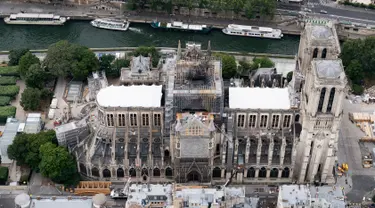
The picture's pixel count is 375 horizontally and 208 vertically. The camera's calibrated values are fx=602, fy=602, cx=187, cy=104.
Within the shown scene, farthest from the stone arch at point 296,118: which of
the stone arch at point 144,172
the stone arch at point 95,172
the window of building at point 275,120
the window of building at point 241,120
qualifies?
the stone arch at point 95,172

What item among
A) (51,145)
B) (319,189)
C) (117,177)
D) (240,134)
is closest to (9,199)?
(51,145)

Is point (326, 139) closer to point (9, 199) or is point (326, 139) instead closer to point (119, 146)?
point (119, 146)

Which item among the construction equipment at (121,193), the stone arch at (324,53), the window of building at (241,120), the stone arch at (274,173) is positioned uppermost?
the stone arch at (324,53)

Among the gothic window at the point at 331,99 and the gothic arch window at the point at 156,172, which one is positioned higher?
the gothic window at the point at 331,99

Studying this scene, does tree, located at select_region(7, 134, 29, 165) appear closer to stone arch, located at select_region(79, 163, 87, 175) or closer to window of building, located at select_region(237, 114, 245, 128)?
stone arch, located at select_region(79, 163, 87, 175)

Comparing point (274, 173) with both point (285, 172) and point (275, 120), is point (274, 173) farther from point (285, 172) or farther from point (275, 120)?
point (275, 120)

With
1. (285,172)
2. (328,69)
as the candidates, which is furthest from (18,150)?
(328,69)

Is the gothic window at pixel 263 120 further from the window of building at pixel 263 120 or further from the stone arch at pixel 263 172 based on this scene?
the stone arch at pixel 263 172
